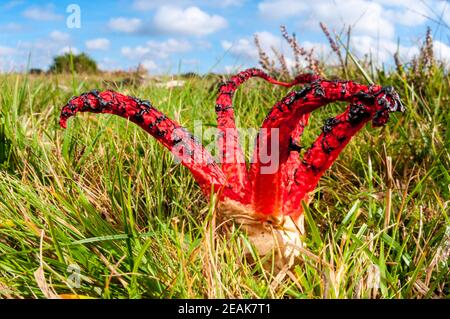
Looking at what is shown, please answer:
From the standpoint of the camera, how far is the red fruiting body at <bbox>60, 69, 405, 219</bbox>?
143cm

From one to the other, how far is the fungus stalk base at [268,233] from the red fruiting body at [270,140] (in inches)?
1.0

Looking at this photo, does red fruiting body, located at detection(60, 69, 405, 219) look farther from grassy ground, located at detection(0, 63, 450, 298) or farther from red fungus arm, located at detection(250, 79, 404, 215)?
grassy ground, located at detection(0, 63, 450, 298)

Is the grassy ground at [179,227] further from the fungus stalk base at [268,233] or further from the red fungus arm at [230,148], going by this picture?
the red fungus arm at [230,148]

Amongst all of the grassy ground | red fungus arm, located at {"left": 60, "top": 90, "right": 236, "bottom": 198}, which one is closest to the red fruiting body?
red fungus arm, located at {"left": 60, "top": 90, "right": 236, "bottom": 198}

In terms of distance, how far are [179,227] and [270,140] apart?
58cm

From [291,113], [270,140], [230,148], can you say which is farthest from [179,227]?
[291,113]

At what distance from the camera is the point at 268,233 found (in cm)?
172

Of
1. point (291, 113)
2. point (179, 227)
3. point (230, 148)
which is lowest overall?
point (179, 227)

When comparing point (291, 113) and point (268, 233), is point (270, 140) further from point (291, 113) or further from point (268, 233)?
point (268, 233)

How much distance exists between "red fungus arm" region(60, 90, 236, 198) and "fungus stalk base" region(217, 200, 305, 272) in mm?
67

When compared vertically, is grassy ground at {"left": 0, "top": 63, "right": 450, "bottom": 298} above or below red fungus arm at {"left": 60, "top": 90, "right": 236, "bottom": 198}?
below

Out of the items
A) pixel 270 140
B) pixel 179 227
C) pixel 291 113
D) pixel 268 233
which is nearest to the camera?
pixel 291 113

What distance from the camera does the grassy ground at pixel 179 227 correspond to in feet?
5.20
